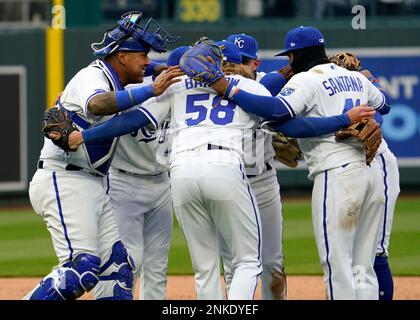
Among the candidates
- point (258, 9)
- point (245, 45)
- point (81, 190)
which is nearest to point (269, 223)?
point (245, 45)

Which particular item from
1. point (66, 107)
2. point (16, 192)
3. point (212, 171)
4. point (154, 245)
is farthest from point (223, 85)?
point (16, 192)

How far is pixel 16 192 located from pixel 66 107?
8511 mm

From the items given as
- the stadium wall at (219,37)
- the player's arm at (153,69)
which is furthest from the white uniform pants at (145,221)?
the stadium wall at (219,37)

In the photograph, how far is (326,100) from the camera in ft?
21.3

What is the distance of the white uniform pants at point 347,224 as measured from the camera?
6398mm

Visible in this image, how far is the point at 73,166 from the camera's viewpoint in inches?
259

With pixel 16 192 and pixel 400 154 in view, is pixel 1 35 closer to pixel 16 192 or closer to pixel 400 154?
pixel 16 192

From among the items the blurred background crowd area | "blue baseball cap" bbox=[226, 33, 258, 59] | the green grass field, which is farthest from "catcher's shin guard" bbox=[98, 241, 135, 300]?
the blurred background crowd area

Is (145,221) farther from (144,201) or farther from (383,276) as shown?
(383,276)

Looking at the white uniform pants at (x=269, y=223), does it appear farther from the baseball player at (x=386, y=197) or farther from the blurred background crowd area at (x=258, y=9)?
the blurred background crowd area at (x=258, y=9)

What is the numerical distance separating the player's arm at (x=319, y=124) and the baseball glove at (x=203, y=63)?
56 centimetres

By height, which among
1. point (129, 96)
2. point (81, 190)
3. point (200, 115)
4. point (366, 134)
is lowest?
point (81, 190)

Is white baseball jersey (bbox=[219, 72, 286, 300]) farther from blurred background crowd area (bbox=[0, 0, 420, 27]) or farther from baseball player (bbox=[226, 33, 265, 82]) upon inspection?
blurred background crowd area (bbox=[0, 0, 420, 27])

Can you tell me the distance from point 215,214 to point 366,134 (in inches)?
42.2
